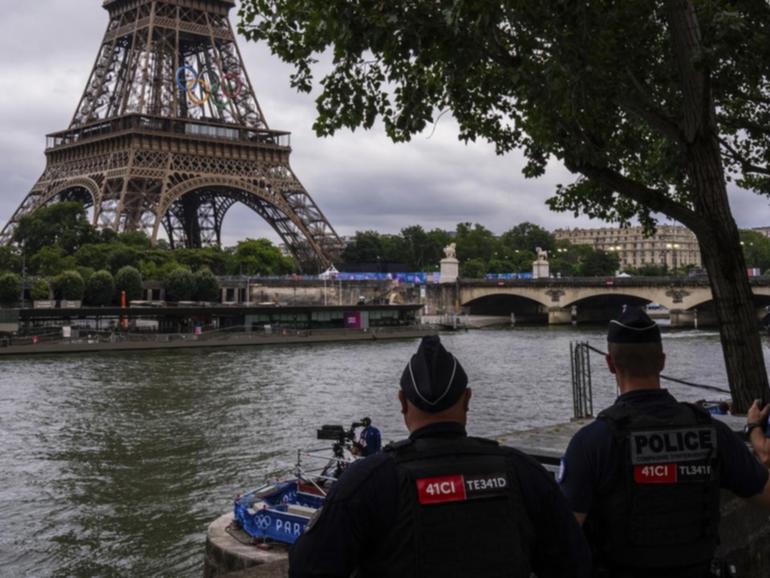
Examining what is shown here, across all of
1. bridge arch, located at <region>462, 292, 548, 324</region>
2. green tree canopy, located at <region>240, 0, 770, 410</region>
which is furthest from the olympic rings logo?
green tree canopy, located at <region>240, 0, 770, 410</region>

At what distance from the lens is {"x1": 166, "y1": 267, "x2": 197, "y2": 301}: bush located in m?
72.7

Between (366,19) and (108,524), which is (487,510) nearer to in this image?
(366,19)

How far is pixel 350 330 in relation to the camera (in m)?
68.9

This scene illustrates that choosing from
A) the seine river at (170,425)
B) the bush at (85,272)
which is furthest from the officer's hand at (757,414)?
the bush at (85,272)

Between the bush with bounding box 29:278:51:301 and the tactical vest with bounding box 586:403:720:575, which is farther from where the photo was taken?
the bush with bounding box 29:278:51:301

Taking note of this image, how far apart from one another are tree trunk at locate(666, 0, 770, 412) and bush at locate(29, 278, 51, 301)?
61660mm

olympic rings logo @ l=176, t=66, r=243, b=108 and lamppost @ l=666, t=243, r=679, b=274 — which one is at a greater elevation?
olympic rings logo @ l=176, t=66, r=243, b=108

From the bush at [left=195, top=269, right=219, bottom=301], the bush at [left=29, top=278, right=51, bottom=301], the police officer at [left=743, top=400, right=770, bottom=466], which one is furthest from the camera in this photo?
the bush at [left=195, top=269, right=219, bottom=301]

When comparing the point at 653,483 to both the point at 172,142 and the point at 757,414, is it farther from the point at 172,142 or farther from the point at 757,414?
the point at 172,142

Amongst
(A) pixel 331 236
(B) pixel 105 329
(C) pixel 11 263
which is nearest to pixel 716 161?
(B) pixel 105 329

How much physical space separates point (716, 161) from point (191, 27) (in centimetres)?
8468

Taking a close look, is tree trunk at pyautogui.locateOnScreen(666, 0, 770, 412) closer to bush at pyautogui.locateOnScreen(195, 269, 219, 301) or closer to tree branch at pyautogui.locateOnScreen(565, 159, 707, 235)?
tree branch at pyautogui.locateOnScreen(565, 159, 707, 235)

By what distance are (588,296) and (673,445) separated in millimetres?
87333

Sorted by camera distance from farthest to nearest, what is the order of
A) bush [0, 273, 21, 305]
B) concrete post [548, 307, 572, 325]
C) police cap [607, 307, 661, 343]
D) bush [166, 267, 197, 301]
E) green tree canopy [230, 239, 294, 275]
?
green tree canopy [230, 239, 294, 275] → concrete post [548, 307, 572, 325] → bush [166, 267, 197, 301] → bush [0, 273, 21, 305] → police cap [607, 307, 661, 343]
